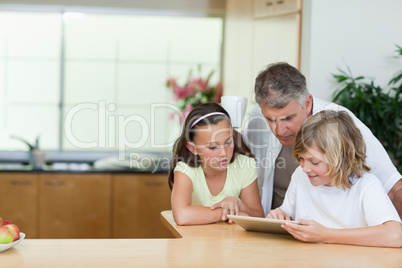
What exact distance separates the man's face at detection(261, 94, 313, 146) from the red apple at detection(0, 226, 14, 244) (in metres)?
1.16

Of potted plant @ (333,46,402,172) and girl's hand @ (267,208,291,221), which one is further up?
potted plant @ (333,46,402,172)

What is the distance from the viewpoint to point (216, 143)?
7.54 feet

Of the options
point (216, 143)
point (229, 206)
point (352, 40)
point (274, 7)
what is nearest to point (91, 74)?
point (274, 7)

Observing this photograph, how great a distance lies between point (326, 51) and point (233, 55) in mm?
1312

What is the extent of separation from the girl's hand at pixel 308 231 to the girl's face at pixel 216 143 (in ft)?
1.86

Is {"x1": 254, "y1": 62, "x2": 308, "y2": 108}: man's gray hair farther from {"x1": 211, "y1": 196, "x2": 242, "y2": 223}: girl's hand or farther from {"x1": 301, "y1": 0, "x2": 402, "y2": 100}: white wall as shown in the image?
{"x1": 301, "y1": 0, "x2": 402, "y2": 100}: white wall

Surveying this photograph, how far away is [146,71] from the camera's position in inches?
203

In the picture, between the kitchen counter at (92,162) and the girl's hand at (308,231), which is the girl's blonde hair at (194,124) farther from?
the kitchen counter at (92,162)

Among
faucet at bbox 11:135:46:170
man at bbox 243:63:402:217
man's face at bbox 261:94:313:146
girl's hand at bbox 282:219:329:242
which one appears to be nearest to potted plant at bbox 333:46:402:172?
man at bbox 243:63:402:217

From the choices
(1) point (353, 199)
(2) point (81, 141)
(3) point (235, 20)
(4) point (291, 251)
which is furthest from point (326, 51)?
(2) point (81, 141)

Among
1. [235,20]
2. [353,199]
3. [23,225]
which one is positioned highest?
[235,20]

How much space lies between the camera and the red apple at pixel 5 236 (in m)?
1.63

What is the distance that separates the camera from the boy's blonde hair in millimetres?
1887

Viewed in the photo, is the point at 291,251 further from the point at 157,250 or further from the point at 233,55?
the point at 233,55
